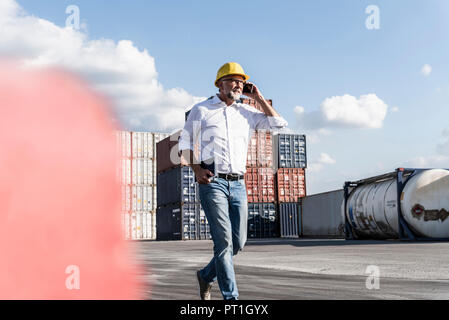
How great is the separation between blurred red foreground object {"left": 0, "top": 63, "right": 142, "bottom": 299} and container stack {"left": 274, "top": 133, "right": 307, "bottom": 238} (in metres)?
34.0

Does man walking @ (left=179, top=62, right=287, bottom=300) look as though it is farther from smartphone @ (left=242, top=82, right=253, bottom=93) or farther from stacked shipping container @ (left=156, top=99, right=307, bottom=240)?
stacked shipping container @ (left=156, top=99, right=307, bottom=240)

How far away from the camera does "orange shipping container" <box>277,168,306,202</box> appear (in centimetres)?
4081

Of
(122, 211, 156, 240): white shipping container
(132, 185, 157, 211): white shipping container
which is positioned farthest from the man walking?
(132, 185, 157, 211): white shipping container

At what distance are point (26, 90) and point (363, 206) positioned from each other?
20.7 metres

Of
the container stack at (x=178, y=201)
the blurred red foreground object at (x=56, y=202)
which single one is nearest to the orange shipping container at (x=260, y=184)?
the container stack at (x=178, y=201)

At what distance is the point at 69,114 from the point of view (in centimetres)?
656

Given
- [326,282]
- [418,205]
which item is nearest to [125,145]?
[418,205]

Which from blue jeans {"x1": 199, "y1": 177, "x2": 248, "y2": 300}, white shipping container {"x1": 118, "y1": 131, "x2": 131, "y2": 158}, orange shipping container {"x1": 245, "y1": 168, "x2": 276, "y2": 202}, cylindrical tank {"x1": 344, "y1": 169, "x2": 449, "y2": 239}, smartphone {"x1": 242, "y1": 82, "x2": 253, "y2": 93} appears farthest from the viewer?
white shipping container {"x1": 118, "y1": 131, "x2": 131, "y2": 158}

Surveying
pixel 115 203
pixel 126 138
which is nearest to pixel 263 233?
pixel 126 138

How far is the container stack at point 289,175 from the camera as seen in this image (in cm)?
4066

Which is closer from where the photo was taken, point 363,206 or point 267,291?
point 267,291

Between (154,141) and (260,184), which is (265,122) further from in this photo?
(154,141)

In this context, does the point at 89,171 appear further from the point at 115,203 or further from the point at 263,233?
the point at 263,233
